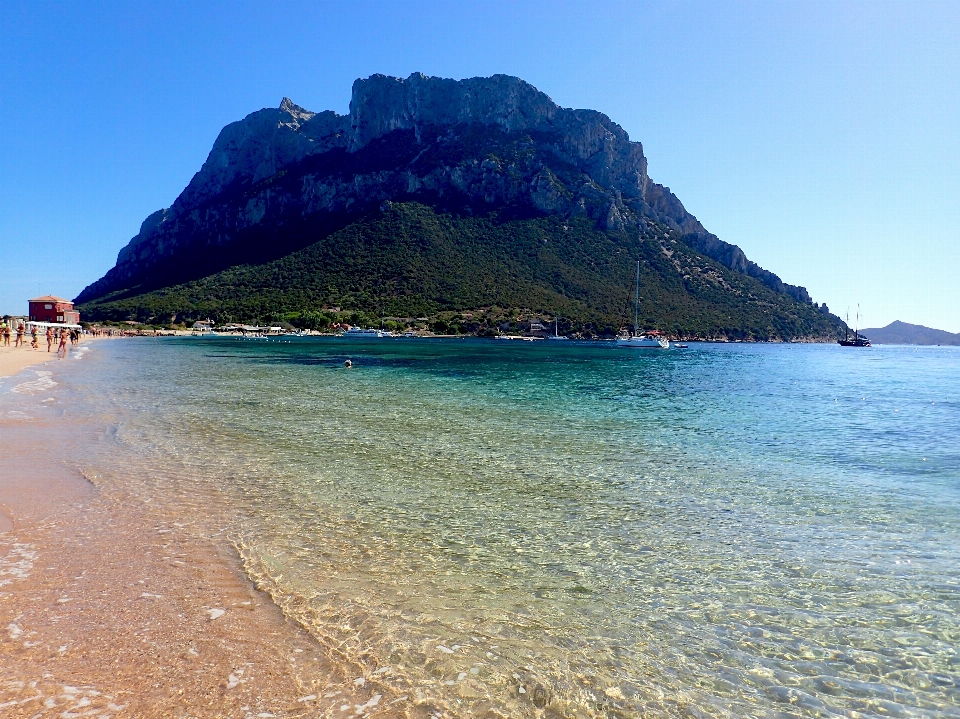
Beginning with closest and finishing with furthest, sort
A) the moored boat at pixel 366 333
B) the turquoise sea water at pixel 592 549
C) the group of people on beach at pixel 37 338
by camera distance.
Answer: the turquoise sea water at pixel 592 549 → the group of people on beach at pixel 37 338 → the moored boat at pixel 366 333

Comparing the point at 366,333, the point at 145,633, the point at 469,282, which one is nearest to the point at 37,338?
the point at 366,333

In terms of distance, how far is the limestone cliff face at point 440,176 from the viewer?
13875 centimetres

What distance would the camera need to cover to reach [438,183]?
140 meters

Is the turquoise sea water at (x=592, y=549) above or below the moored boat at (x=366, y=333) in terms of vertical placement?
below

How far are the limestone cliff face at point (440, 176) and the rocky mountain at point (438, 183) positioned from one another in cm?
38

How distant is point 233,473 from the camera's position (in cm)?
1141

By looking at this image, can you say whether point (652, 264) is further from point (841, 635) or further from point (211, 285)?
point (841, 635)

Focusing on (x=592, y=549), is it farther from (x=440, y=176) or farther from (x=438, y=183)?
(x=440, y=176)

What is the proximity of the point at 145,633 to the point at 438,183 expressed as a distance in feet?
469

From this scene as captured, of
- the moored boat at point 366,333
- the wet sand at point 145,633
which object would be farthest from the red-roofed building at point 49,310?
the wet sand at point 145,633

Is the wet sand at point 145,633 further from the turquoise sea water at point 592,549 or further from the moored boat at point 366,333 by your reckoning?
the moored boat at point 366,333

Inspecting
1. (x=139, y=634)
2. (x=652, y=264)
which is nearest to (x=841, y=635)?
(x=139, y=634)

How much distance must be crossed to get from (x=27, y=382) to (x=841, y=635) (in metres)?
35.0

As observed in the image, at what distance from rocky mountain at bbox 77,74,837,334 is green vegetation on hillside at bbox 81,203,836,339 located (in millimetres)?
4905
